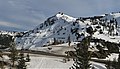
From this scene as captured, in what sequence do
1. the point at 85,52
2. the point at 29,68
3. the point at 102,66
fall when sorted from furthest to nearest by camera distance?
the point at 102,66, the point at 29,68, the point at 85,52

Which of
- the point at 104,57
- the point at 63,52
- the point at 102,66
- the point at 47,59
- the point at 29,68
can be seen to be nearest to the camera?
the point at 29,68

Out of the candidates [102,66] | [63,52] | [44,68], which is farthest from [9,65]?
[63,52]

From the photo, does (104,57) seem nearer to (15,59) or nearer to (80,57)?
(15,59)

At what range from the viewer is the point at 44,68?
82750mm

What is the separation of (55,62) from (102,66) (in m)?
15.5

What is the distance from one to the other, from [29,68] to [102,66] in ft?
76.1

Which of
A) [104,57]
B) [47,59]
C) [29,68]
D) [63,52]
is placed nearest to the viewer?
[29,68]

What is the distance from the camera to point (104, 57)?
111 m

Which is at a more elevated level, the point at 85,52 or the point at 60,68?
the point at 85,52

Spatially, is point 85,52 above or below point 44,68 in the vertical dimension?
above

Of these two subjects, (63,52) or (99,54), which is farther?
(63,52)

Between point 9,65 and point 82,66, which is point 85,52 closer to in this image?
point 82,66

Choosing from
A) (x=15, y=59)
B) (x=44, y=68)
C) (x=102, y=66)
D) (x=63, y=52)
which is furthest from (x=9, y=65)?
(x=63, y=52)

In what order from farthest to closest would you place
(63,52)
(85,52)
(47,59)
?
(63,52)
(47,59)
(85,52)
